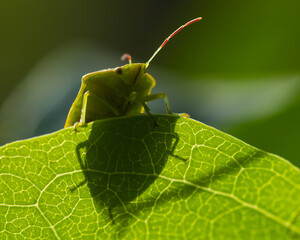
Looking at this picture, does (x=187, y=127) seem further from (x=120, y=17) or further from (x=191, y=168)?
(x=120, y=17)

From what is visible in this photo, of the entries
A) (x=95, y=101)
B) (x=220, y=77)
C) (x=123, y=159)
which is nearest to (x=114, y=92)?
(x=95, y=101)

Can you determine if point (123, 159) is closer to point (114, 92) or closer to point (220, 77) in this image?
point (114, 92)

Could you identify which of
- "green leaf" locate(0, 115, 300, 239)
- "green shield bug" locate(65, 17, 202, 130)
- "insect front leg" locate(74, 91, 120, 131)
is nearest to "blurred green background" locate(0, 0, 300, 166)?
"green shield bug" locate(65, 17, 202, 130)

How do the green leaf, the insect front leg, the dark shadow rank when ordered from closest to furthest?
the green leaf, the dark shadow, the insect front leg

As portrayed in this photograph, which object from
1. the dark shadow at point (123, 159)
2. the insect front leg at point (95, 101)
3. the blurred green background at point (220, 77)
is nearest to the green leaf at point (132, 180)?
the dark shadow at point (123, 159)

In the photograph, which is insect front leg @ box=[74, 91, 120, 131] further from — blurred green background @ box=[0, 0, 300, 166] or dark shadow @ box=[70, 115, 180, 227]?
blurred green background @ box=[0, 0, 300, 166]

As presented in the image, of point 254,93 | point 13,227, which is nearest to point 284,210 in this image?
point 13,227
